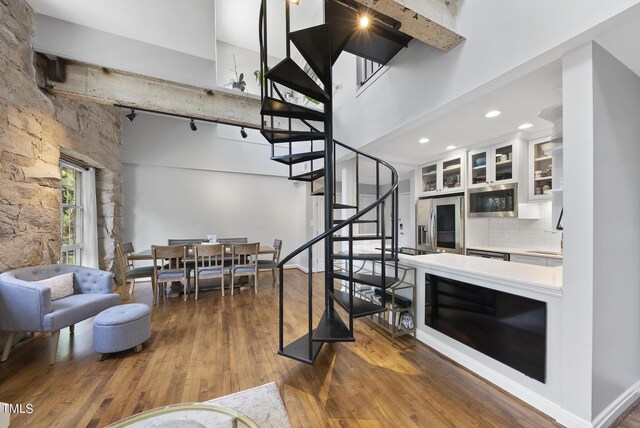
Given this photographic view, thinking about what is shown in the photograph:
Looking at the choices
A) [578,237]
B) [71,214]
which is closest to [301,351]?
[578,237]

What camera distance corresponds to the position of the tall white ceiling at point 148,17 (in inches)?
97.5

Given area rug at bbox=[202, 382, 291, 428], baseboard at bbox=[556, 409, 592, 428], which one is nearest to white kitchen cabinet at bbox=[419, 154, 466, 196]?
baseboard at bbox=[556, 409, 592, 428]

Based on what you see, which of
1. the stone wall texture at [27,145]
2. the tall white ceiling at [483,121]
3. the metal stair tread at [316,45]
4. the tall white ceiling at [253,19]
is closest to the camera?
the metal stair tread at [316,45]

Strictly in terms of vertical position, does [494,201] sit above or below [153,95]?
below

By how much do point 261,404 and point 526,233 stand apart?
4.08 metres

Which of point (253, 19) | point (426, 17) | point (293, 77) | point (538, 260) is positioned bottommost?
point (538, 260)

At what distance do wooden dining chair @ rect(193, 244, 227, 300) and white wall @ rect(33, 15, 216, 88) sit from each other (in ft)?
8.03

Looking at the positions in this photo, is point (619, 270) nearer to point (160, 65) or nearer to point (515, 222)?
point (515, 222)

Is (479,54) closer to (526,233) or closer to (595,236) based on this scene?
(595,236)

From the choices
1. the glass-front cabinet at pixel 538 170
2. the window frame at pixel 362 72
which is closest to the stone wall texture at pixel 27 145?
the window frame at pixel 362 72

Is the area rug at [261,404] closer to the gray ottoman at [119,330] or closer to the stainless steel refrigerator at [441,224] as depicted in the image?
the gray ottoman at [119,330]

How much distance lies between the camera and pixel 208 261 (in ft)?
13.5

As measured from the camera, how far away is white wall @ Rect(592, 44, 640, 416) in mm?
1372

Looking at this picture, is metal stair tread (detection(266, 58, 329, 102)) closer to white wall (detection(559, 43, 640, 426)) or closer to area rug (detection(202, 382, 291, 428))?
white wall (detection(559, 43, 640, 426))
